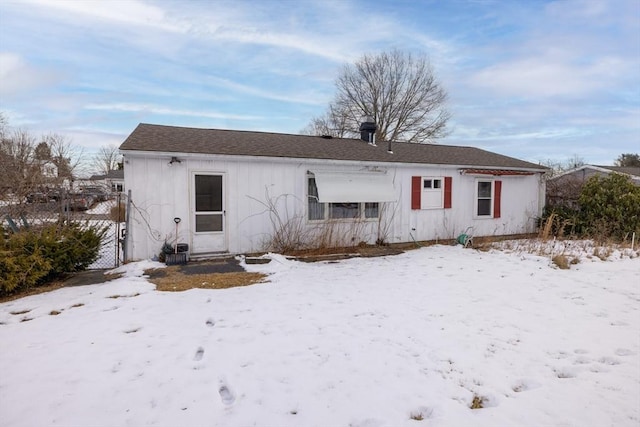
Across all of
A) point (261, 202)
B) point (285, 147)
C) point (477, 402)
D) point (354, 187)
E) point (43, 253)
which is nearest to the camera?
point (477, 402)

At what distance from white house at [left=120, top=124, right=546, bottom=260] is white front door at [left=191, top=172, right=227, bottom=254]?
0.03m

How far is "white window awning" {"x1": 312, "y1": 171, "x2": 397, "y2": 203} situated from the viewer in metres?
10.1

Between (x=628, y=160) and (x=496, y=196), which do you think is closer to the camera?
(x=496, y=196)

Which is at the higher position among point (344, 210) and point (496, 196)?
point (496, 196)

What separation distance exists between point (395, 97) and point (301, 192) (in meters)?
20.4

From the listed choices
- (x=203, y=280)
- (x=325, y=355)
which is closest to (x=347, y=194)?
(x=203, y=280)

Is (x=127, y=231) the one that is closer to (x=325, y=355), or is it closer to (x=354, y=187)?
(x=354, y=187)

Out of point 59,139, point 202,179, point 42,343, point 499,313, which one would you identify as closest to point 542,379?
point 499,313

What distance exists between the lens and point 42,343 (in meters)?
4.13

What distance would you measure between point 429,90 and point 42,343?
28533 millimetres

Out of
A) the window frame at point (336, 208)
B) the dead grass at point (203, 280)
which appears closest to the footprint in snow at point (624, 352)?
the dead grass at point (203, 280)

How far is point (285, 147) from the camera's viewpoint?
10.9 m

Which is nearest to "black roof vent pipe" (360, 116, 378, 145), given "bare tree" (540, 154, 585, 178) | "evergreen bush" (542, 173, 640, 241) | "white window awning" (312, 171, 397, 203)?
"white window awning" (312, 171, 397, 203)

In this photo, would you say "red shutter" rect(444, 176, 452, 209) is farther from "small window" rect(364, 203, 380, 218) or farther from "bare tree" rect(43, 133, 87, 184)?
"bare tree" rect(43, 133, 87, 184)
